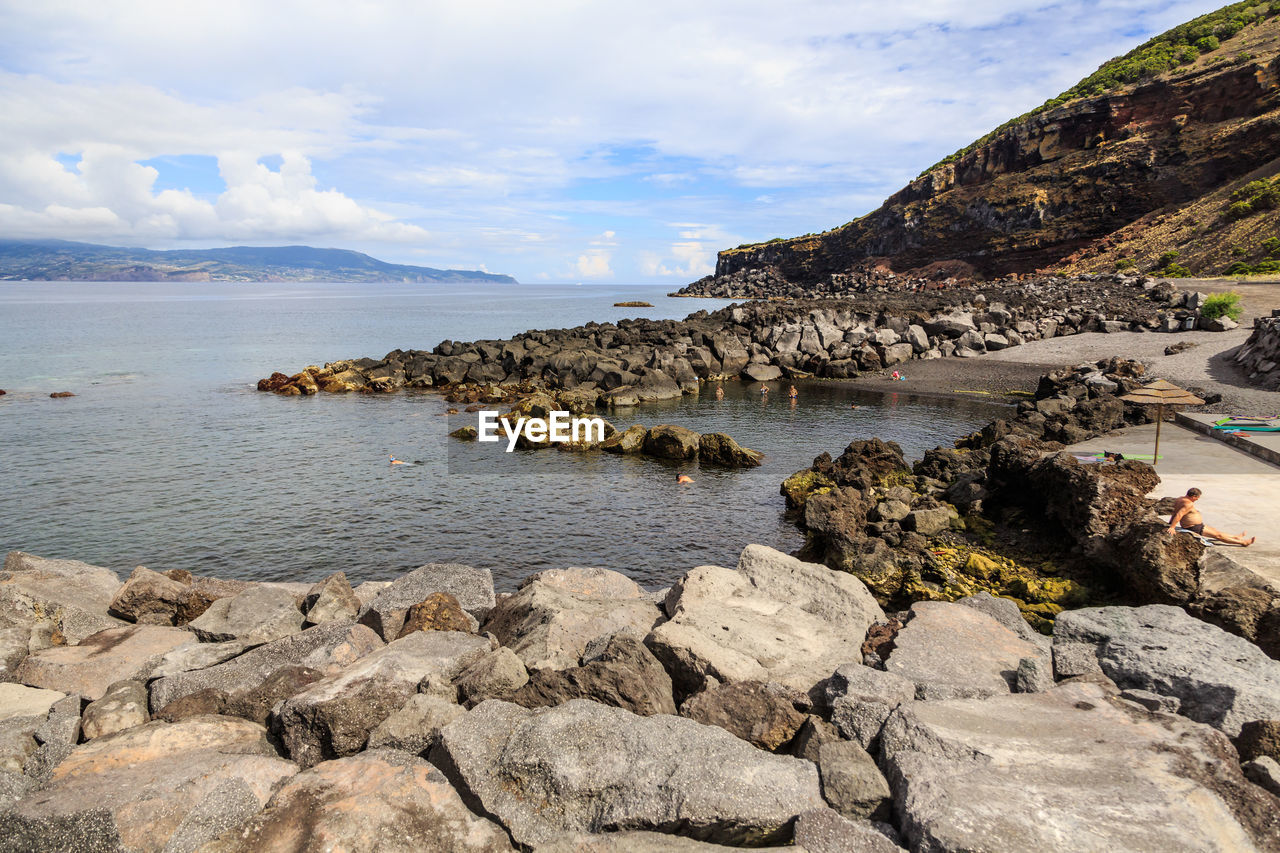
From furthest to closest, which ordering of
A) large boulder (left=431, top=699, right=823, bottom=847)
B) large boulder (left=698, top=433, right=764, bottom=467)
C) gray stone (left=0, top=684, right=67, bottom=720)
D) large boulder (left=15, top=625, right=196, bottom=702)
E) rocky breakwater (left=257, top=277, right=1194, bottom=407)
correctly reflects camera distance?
rocky breakwater (left=257, top=277, right=1194, bottom=407)
large boulder (left=698, top=433, right=764, bottom=467)
large boulder (left=15, top=625, right=196, bottom=702)
gray stone (left=0, top=684, right=67, bottom=720)
large boulder (left=431, top=699, right=823, bottom=847)

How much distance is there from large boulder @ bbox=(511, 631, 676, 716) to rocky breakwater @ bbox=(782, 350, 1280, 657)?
9.10 m

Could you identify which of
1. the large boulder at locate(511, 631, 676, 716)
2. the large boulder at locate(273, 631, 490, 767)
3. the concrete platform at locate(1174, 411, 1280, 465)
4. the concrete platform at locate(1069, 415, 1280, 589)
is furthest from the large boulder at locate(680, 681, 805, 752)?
the concrete platform at locate(1174, 411, 1280, 465)

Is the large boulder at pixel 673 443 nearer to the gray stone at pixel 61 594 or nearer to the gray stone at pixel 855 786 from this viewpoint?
the gray stone at pixel 61 594

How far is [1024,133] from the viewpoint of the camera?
13162cm

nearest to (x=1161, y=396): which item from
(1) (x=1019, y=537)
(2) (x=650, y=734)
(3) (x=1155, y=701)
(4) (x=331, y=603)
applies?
(1) (x=1019, y=537)

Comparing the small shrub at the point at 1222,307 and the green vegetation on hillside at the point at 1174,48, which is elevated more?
the green vegetation on hillside at the point at 1174,48

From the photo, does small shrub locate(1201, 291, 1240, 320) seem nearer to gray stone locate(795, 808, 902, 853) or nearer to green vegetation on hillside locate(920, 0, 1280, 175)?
gray stone locate(795, 808, 902, 853)

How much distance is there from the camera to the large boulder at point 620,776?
6629mm

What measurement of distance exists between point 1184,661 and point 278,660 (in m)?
12.6

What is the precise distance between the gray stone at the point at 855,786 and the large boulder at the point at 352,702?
17.0 ft

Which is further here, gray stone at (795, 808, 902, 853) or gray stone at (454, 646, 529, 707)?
gray stone at (454, 646, 529, 707)

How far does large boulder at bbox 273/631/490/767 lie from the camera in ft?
27.5

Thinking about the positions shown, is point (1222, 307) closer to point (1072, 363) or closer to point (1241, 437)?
point (1072, 363)

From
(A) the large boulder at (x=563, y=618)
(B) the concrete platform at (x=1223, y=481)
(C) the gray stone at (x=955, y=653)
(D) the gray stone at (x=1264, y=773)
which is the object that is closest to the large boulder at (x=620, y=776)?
(A) the large boulder at (x=563, y=618)
